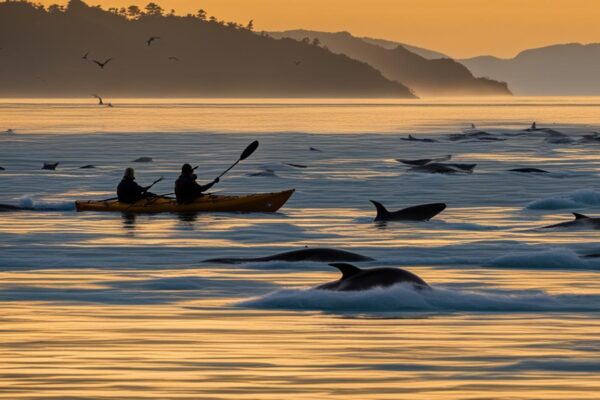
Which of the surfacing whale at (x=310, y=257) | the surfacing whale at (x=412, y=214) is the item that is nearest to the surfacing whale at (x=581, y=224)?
the surfacing whale at (x=412, y=214)

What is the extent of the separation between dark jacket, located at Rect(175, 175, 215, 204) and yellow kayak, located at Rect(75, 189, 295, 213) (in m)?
0.12

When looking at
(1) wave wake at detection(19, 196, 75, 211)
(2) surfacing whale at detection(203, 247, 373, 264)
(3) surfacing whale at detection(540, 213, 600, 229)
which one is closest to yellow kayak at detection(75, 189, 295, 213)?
(1) wave wake at detection(19, 196, 75, 211)

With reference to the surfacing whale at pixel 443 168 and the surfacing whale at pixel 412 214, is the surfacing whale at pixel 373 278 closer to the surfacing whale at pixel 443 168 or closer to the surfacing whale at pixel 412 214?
the surfacing whale at pixel 412 214

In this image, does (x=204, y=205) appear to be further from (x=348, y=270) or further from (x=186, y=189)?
(x=348, y=270)

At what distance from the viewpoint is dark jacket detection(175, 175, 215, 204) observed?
40.5 metres

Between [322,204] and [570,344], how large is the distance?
2793 cm

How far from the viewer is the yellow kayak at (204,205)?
40844 millimetres

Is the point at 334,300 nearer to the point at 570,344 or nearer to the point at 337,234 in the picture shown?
the point at 570,344

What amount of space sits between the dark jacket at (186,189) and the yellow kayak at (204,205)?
0.12m

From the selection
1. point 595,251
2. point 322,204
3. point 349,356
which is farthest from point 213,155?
point 349,356

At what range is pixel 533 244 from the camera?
3198 cm

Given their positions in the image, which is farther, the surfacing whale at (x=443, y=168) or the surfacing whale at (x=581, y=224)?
the surfacing whale at (x=443, y=168)

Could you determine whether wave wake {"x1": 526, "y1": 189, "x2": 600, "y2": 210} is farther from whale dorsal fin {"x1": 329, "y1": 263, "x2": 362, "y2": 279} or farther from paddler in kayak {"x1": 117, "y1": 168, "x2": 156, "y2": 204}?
whale dorsal fin {"x1": 329, "y1": 263, "x2": 362, "y2": 279}

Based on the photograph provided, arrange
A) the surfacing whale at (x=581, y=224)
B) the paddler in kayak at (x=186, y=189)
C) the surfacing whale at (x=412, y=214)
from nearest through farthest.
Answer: the surfacing whale at (x=581, y=224) < the surfacing whale at (x=412, y=214) < the paddler in kayak at (x=186, y=189)
